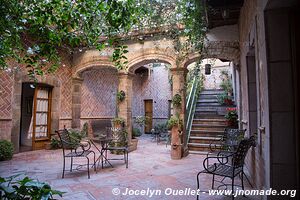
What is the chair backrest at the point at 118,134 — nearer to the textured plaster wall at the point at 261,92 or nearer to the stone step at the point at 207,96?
the textured plaster wall at the point at 261,92

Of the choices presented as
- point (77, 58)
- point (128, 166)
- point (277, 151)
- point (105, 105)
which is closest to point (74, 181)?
point (128, 166)

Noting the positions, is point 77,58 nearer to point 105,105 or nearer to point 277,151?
point 105,105

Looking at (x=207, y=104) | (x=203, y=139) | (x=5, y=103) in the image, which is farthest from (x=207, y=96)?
(x=5, y=103)

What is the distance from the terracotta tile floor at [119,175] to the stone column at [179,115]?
0.26m

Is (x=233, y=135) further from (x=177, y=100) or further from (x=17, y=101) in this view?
(x=17, y=101)

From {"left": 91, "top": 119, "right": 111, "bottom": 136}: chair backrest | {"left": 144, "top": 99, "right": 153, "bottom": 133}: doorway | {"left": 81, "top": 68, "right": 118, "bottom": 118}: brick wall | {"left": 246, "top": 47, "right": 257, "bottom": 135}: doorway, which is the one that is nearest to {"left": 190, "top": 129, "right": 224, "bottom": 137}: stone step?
{"left": 246, "top": 47, "right": 257, "bottom": 135}: doorway

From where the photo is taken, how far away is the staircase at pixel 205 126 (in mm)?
6500

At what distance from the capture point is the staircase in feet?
21.3

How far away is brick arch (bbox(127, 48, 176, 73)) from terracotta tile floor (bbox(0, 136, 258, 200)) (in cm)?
276

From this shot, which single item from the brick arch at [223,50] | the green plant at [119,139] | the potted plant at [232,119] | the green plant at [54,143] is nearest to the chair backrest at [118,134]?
the green plant at [119,139]

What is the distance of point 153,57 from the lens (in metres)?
6.50

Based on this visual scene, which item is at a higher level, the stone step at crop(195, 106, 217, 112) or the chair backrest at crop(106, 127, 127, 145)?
the stone step at crop(195, 106, 217, 112)

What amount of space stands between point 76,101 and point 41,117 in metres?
1.38

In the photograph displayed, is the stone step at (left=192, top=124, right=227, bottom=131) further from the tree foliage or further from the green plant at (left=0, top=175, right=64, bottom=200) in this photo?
the green plant at (left=0, top=175, right=64, bottom=200)
